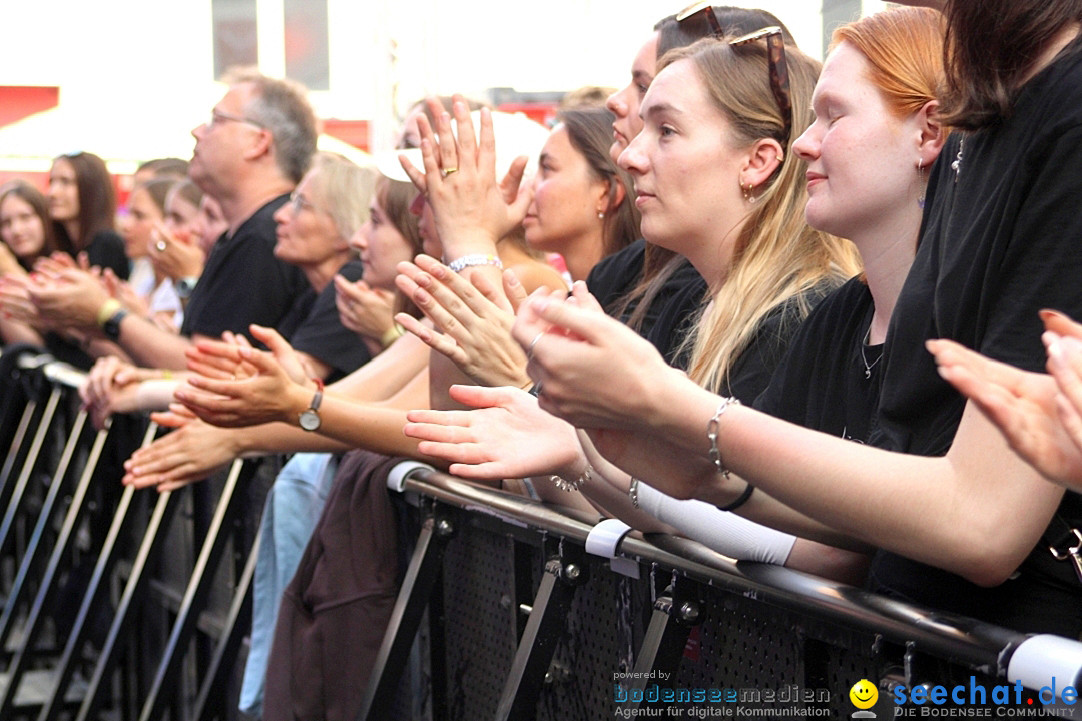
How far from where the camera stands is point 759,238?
2594 mm

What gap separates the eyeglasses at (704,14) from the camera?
9.65 ft

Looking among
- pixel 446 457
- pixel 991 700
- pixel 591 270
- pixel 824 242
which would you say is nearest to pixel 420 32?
pixel 591 270

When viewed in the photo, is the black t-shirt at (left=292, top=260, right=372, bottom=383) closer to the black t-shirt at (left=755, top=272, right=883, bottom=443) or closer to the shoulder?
the shoulder

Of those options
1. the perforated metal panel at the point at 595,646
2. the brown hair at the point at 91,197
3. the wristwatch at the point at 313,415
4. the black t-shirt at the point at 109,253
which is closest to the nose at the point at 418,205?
the wristwatch at the point at 313,415

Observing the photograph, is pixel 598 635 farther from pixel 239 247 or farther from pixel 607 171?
pixel 239 247

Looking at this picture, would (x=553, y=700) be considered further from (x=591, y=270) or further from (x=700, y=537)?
(x=591, y=270)

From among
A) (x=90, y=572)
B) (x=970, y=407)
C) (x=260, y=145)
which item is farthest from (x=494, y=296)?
(x=90, y=572)

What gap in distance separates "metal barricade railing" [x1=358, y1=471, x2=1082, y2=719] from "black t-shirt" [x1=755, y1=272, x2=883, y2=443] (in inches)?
10.8

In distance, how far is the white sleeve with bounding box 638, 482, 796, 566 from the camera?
180 centimetres

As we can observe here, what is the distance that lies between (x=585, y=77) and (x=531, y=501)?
331 inches

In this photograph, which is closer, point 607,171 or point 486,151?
point 486,151

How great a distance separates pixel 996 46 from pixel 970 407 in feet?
1.43

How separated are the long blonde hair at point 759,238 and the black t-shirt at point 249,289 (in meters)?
2.51

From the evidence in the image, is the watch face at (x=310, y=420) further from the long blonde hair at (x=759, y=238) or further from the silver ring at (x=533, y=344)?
the silver ring at (x=533, y=344)
